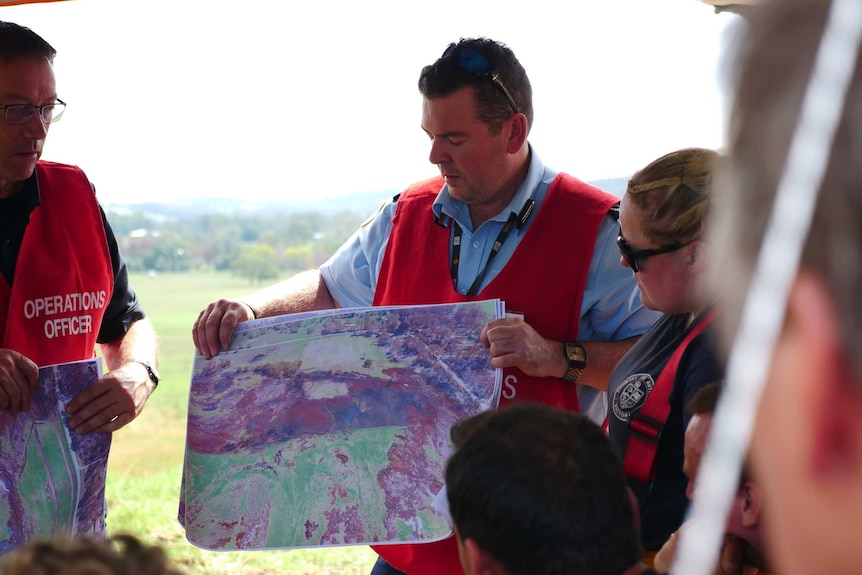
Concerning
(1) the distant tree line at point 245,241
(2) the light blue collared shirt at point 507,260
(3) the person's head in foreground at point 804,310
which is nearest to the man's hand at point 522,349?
(2) the light blue collared shirt at point 507,260

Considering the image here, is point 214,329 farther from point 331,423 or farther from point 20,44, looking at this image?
point 20,44

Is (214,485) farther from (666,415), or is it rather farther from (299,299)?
(666,415)

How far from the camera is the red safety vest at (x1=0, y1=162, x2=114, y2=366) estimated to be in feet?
7.27

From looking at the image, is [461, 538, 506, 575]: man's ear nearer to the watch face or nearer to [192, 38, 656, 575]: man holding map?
[192, 38, 656, 575]: man holding map

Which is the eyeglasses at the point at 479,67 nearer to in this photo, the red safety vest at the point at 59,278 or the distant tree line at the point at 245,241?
the red safety vest at the point at 59,278

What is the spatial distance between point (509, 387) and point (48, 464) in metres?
1.17

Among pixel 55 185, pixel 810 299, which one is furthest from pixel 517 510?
pixel 55 185

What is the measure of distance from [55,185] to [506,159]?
4.35 ft

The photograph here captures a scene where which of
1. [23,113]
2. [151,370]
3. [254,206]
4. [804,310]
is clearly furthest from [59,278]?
[254,206]

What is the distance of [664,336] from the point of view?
191 centimetres

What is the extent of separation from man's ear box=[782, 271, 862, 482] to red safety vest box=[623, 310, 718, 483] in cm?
132

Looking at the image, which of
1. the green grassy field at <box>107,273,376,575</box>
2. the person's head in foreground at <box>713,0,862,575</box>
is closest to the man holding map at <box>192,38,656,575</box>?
the green grassy field at <box>107,273,376,575</box>

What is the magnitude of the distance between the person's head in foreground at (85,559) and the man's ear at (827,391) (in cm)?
81

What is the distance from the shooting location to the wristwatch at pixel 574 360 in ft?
7.09
